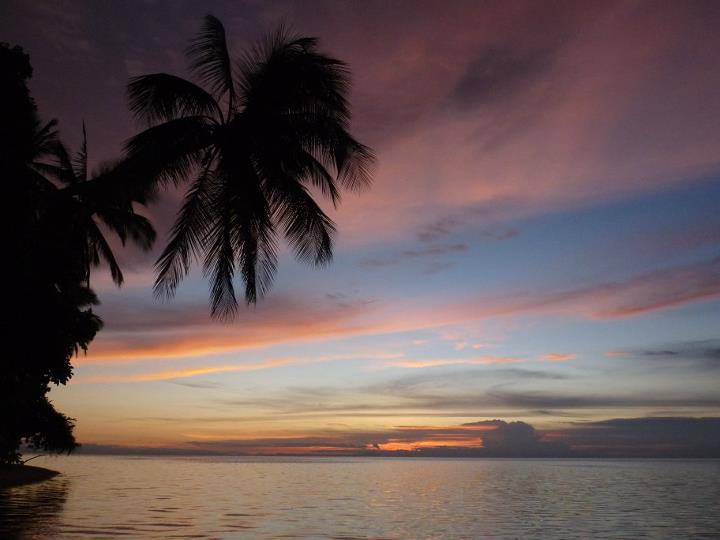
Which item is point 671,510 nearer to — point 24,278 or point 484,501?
point 484,501

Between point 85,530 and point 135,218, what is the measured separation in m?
11.8

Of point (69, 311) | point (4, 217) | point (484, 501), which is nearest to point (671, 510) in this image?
point (484, 501)

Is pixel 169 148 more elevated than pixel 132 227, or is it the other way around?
pixel 132 227

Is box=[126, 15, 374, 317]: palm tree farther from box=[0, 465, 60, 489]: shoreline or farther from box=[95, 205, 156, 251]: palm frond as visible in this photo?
box=[0, 465, 60, 489]: shoreline

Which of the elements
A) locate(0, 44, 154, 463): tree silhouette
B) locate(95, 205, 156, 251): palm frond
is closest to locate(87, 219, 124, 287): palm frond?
locate(95, 205, 156, 251): palm frond

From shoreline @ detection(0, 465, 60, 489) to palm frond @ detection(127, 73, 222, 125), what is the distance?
33.5 meters

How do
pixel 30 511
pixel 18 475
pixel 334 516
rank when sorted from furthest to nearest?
pixel 18 475
pixel 334 516
pixel 30 511

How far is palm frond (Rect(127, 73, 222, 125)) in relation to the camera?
17.4 metres

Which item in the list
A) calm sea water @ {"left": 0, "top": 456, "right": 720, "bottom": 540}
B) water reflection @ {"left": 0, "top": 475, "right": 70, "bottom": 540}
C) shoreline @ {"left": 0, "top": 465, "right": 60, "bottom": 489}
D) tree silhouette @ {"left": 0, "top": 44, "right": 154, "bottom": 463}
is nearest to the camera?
tree silhouette @ {"left": 0, "top": 44, "right": 154, "bottom": 463}

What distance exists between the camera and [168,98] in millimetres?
17531

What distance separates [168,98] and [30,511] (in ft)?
63.7

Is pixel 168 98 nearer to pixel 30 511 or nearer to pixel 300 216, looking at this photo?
pixel 300 216

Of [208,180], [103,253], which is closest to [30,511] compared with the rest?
[103,253]

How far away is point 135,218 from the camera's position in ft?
83.0
